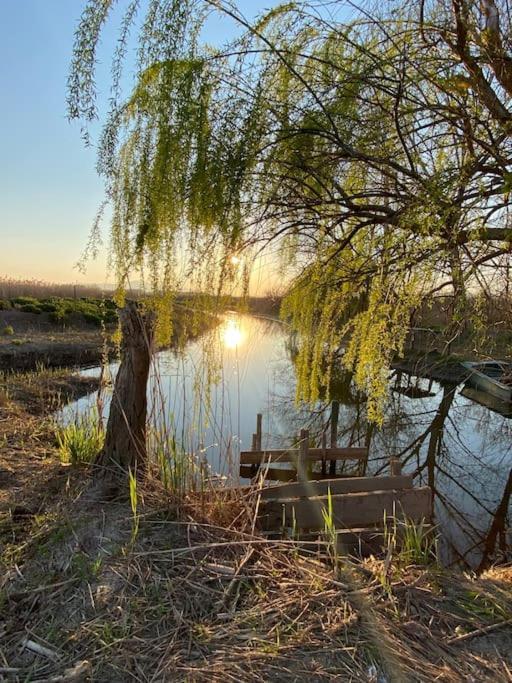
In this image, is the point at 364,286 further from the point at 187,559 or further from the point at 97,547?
the point at 97,547

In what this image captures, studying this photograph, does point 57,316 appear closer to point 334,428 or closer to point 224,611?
point 334,428

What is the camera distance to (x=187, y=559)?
1.98 m

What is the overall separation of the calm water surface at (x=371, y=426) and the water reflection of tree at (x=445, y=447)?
17mm

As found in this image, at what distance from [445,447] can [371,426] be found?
1237 millimetres

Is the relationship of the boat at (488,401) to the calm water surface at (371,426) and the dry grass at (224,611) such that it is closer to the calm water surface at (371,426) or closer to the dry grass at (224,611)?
the calm water surface at (371,426)

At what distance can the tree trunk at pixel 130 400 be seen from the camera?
112 inches

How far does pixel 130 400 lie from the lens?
9.55 ft

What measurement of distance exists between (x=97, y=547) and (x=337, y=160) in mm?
1923

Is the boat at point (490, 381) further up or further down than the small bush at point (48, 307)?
further down

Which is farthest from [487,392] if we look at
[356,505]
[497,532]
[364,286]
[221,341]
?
[221,341]

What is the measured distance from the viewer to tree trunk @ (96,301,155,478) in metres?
2.85

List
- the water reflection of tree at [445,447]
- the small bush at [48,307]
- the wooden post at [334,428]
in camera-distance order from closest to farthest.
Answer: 1. the water reflection of tree at [445,447]
2. the wooden post at [334,428]
3. the small bush at [48,307]

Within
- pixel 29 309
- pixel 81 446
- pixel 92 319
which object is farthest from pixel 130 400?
pixel 92 319

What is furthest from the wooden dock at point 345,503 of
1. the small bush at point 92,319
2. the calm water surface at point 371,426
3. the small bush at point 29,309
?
the small bush at point 92,319
